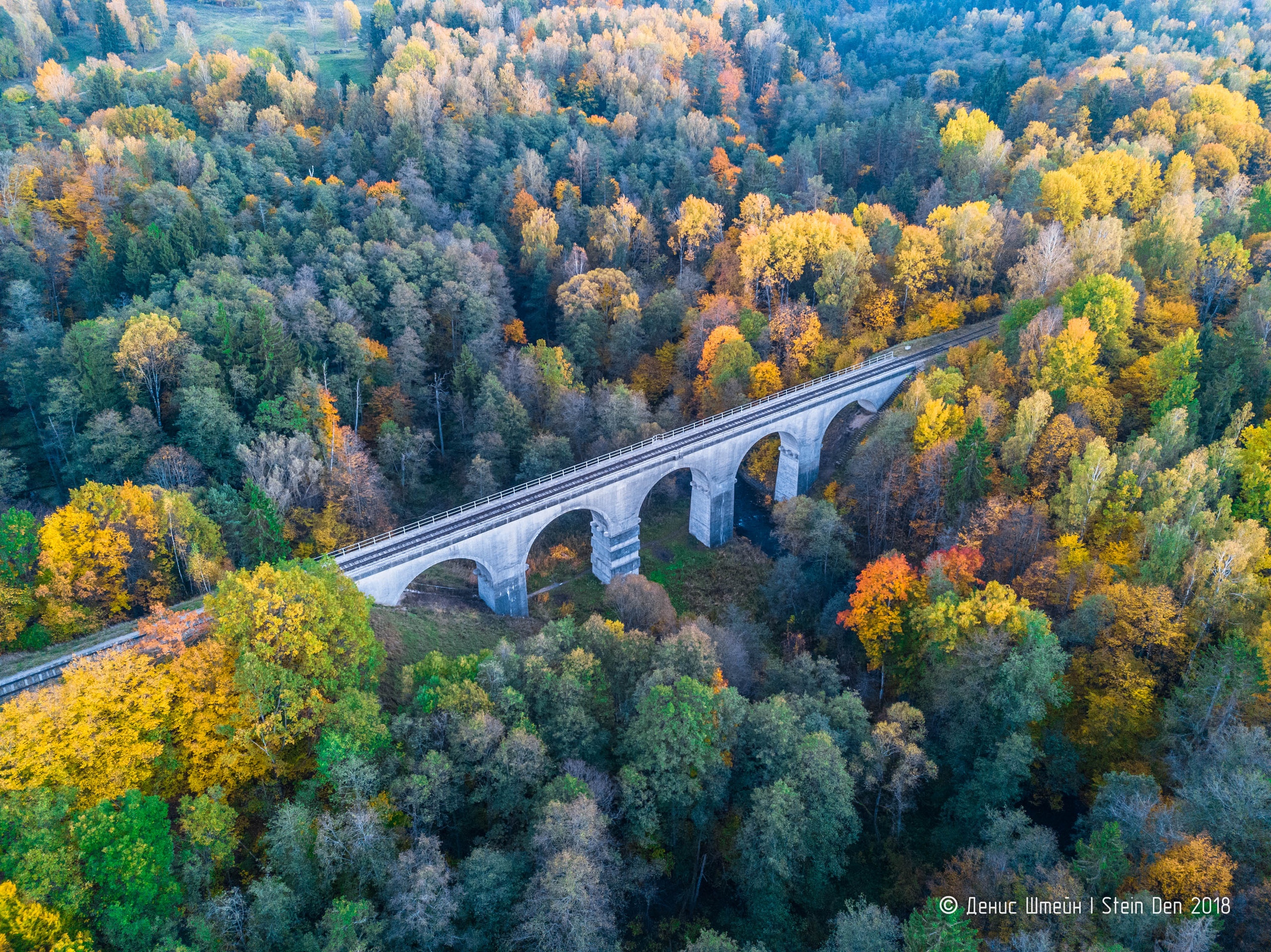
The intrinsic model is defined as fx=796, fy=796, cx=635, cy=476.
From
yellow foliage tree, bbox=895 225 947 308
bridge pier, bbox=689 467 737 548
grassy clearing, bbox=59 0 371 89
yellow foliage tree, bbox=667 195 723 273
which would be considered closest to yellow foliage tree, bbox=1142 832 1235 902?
bridge pier, bbox=689 467 737 548

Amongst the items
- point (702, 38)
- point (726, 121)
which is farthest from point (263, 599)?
point (702, 38)

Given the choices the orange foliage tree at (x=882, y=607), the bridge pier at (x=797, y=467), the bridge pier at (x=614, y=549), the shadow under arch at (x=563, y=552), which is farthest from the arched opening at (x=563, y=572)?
the orange foliage tree at (x=882, y=607)

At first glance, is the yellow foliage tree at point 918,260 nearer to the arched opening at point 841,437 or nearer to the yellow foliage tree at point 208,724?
the arched opening at point 841,437

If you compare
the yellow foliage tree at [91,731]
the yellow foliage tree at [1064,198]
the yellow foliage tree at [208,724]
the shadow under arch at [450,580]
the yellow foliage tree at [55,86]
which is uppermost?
the yellow foliage tree at [55,86]

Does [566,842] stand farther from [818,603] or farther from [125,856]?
[818,603]

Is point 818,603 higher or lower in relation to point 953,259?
lower

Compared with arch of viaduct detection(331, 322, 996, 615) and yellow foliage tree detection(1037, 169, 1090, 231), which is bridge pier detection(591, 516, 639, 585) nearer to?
arch of viaduct detection(331, 322, 996, 615)
